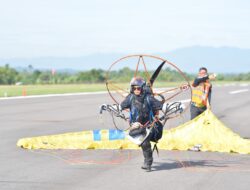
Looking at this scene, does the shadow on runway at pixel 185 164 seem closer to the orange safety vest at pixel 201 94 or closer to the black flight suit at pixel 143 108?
the black flight suit at pixel 143 108

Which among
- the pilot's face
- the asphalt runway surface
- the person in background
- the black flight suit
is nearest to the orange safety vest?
the person in background

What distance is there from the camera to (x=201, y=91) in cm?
1302

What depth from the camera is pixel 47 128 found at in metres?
16.9

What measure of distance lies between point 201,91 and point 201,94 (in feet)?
0.28

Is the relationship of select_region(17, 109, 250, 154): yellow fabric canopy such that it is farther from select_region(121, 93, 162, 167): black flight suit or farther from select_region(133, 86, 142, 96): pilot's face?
select_region(133, 86, 142, 96): pilot's face

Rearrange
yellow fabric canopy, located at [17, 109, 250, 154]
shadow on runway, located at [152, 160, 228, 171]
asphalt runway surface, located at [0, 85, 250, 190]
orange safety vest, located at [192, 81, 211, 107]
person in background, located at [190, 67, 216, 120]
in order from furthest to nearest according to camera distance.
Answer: orange safety vest, located at [192, 81, 211, 107] < person in background, located at [190, 67, 216, 120] < yellow fabric canopy, located at [17, 109, 250, 154] < shadow on runway, located at [152, 160, 228, 171] < asphalt runway surface, located at [0, 85, 250, 190]

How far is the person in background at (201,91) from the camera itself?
12.7 meters

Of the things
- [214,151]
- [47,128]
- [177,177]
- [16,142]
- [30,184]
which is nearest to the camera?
[30,184]

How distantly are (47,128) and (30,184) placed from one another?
8.90m

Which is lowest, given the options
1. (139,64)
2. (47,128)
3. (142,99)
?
(47,128)

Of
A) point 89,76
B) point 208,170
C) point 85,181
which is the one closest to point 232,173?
point 208,170

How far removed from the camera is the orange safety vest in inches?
508

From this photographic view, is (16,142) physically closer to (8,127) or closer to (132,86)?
(8,127)

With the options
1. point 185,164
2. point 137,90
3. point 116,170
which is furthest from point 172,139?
point 137,90
